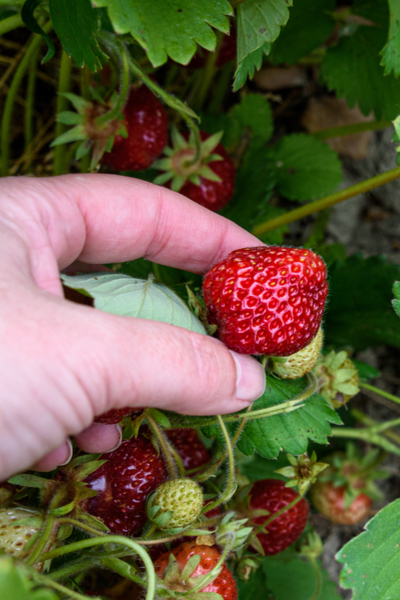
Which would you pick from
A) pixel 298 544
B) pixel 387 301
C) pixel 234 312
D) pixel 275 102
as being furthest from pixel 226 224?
pixel 275 102

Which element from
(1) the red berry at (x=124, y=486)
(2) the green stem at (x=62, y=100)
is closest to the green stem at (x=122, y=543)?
(1) the red berry at (x=124, y=486)

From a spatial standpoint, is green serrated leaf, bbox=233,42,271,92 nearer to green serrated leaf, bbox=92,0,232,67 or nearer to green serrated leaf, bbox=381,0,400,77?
green serrated leaf, bbox=92,0,232,67

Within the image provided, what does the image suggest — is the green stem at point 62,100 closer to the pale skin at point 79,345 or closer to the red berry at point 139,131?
the red berry at point 139,131

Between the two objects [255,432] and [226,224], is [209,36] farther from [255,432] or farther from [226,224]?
[255,432]

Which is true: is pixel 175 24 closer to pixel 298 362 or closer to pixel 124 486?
pixel 298 362

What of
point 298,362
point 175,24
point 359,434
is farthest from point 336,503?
point 175,24

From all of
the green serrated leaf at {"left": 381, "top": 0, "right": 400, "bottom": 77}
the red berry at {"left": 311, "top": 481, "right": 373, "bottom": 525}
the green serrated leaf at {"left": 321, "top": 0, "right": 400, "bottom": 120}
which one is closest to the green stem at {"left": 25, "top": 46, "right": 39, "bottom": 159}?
the green serrated leaf at {"left": 321, "top": 0, "right": 400, "bottom": 120}
